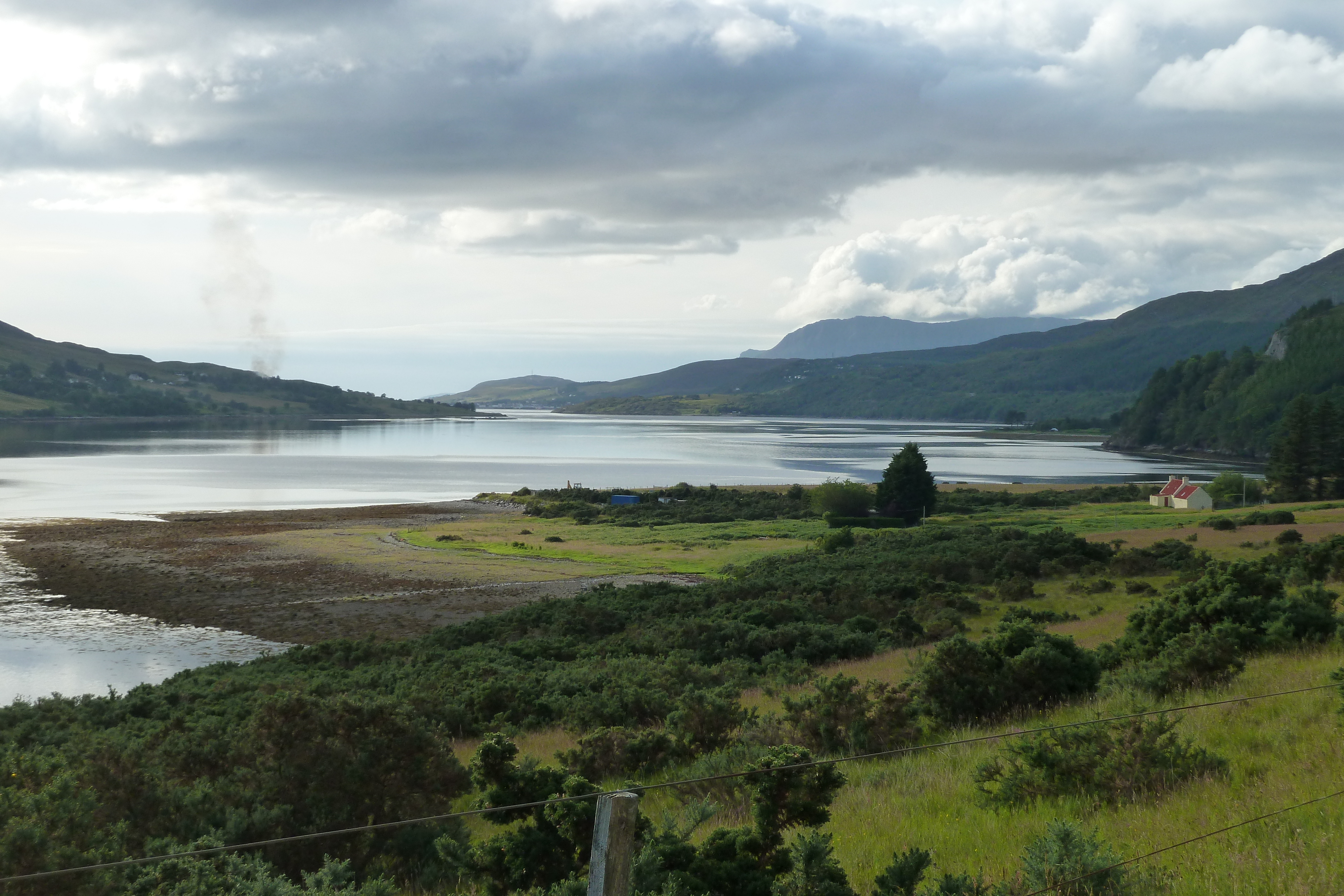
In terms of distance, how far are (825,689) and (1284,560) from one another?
20.6 metres

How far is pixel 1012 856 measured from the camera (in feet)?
21.3

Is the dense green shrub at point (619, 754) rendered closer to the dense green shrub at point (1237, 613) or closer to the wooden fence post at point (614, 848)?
the wooden fence post at point (614, 848)

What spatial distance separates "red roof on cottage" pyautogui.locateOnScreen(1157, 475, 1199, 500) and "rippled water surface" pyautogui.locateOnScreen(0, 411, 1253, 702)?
3530cm

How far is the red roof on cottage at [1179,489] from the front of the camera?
231 feet

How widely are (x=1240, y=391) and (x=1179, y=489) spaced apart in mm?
123022

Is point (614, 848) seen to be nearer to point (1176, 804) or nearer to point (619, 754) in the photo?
point (1176, 804)

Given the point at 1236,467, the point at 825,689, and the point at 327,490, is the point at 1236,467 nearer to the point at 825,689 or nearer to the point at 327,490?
the point at 327,490

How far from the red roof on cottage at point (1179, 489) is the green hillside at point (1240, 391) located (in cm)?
8919

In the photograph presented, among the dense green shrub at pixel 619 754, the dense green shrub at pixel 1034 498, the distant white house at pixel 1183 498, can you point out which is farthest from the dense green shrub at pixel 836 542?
the dense green shrub at pixel 619 754

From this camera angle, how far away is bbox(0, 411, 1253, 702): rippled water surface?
3117 centimetres

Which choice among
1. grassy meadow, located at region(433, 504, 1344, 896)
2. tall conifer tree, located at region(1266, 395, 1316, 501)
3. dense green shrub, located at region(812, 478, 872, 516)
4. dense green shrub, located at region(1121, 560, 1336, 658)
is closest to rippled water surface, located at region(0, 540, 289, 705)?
grassy meadow, located at region(433, 504, 1344, 896)

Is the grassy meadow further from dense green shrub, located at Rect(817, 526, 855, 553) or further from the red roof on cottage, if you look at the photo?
the red roof on cottage

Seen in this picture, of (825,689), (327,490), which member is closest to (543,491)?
(327,490)

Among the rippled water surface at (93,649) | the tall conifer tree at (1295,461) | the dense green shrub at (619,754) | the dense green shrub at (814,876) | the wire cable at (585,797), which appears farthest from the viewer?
the tall conifer tree at (1295,461)
